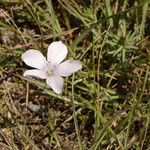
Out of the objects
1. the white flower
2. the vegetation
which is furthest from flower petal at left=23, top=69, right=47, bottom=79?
the vegetation

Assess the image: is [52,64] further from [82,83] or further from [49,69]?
[82,83]

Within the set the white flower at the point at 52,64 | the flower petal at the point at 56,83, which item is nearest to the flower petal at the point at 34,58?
the white flower at the point at 52,64

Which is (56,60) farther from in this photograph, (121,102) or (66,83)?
(121,102)

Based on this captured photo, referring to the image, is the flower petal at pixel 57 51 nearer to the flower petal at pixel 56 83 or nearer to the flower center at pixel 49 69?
the flower center at pixel 49 69

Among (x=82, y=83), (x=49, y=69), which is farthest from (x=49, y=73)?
(x=82, y=83)

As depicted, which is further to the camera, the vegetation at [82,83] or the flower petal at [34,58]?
the vegetation at [82,83]

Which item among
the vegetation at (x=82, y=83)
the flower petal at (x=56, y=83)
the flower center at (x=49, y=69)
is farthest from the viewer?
the vegetation at (x=82, y=83)

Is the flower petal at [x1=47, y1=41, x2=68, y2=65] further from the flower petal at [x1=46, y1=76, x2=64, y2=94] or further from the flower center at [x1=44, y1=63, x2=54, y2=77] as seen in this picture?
the flower petal at [x1=46, y1=76, x2=64, y2=94]

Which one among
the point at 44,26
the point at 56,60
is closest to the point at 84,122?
the point at 56,60
